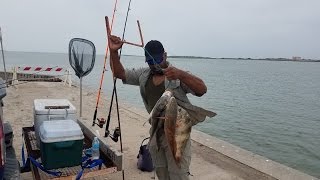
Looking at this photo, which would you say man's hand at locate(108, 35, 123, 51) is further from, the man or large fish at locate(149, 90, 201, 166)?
large fish at locate(149, 90, 201, 166)

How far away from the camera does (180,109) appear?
311cm

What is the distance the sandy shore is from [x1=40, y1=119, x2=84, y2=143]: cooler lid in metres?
1.65

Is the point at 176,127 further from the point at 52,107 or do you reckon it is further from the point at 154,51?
the point at 52,107

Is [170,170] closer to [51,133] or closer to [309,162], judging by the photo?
[51,133]

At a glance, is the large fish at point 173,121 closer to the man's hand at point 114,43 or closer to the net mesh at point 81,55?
the man's hand at point 114,43

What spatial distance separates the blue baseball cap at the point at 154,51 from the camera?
11.0ft

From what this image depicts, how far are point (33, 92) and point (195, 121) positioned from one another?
42.6ft

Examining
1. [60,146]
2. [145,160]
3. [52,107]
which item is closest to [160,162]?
[60,146]

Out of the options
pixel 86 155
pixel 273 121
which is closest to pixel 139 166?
pixel 86 155

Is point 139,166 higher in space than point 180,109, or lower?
lower

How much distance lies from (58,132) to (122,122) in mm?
5471

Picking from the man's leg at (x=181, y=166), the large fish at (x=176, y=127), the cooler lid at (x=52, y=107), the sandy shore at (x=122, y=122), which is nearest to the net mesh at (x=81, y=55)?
the sandy shore at (x=122, y=122)

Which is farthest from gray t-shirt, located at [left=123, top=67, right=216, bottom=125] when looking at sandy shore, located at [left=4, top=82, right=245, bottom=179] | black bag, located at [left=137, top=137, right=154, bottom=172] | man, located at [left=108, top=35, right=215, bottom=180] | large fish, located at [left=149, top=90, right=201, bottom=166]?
sandy shore, located at [left=4, top=82, right=245, bottom=179]

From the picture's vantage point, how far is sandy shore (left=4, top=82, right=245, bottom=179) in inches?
224
